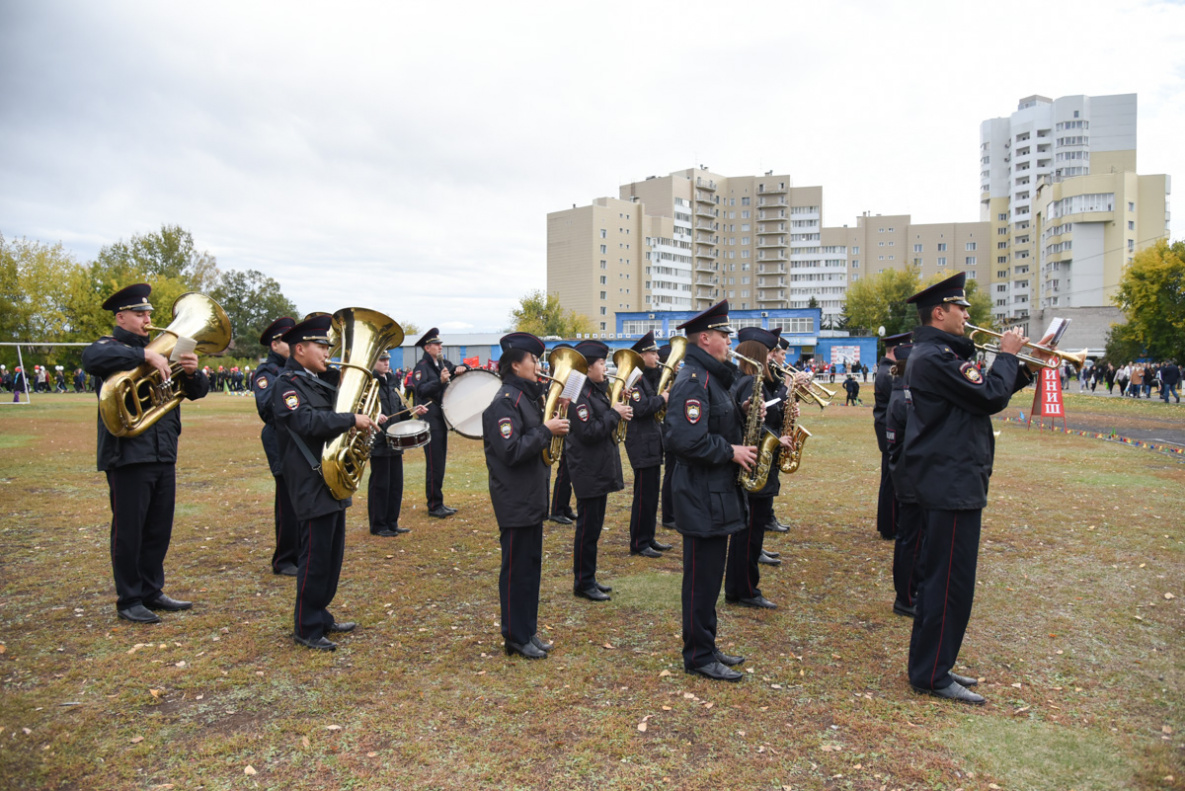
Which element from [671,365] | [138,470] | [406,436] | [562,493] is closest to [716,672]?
[406,436]

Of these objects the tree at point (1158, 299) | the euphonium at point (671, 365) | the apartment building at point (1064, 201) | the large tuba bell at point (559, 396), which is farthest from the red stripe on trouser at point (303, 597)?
the apartment building at point (1064, 201)

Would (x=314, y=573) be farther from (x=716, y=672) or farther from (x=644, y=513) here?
(x=644, y=513)

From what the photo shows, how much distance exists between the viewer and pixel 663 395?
9.23m

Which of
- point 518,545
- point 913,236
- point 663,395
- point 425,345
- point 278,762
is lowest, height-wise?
point 278,762

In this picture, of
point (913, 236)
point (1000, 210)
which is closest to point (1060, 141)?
point (1000, 210)

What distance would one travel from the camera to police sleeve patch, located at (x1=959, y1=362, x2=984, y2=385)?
175 inches

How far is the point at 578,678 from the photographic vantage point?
5.02m

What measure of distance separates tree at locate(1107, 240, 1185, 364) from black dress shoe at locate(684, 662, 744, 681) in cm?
4438

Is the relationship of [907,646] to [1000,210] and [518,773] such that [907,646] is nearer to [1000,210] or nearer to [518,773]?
[518,773]

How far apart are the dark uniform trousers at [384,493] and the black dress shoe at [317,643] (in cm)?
383

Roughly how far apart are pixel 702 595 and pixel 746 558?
1.62m

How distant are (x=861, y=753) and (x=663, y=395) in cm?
561

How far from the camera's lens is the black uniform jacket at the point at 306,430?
5312 mm

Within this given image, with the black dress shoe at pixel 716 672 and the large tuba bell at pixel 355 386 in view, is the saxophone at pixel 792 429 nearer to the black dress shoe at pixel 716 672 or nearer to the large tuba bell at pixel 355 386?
the black dress shoe at pixel 716 672
